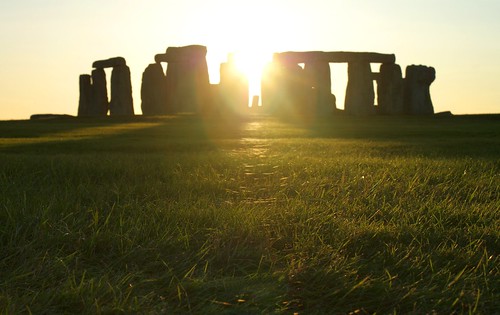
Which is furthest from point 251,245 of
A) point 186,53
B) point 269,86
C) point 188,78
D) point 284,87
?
point 269,86

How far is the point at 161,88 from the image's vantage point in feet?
119

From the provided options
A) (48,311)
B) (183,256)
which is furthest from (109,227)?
(48,311)

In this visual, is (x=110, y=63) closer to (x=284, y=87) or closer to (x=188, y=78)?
(x=188, y=78)

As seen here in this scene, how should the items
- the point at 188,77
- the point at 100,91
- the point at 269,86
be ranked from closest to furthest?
1. the point at 188,77
2. the point at 100,91
3. the point at 269,86

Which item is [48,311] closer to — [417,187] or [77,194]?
[77,194]

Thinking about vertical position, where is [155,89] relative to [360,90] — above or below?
above

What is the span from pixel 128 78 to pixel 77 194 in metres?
31.8

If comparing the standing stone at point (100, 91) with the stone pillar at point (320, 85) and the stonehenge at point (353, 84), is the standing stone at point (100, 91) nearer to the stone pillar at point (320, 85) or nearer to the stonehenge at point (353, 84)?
the stonehenge at point (353, 84)

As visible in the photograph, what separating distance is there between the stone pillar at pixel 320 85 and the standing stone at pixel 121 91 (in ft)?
33.3

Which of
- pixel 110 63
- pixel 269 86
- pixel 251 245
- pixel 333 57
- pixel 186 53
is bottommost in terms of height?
pixel 251 245

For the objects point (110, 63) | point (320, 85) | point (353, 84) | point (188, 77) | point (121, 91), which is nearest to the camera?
point (188, 77)

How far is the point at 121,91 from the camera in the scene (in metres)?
35.8

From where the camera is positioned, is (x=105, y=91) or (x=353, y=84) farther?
(x=105, y=91)

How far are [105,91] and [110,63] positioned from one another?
174 cm
